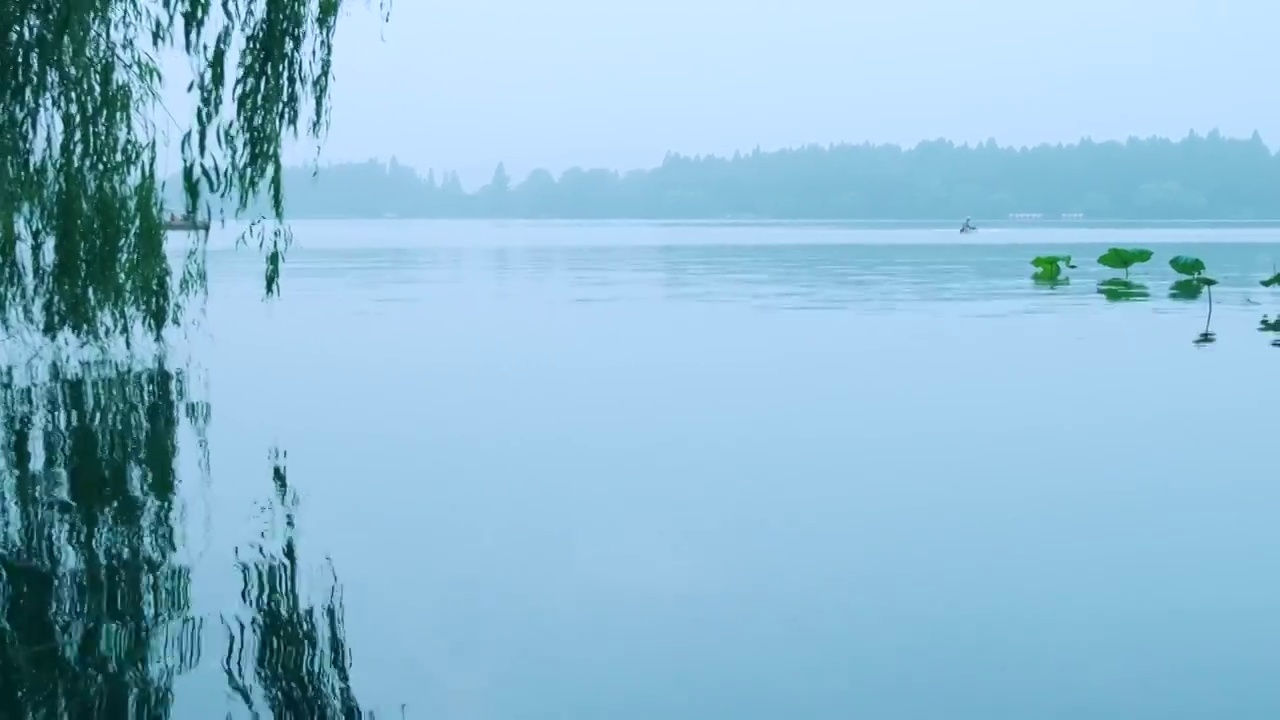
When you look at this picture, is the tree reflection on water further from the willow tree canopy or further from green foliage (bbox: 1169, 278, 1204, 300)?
green foliage (bbox: 1169, 278, 1204, 300)

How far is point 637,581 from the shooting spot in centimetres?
552

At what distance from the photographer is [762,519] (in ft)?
21.5

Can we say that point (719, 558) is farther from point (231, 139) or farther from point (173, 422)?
point (173, 422)

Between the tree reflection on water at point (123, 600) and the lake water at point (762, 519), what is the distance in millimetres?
86

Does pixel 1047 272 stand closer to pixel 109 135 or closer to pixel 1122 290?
pixel 1122 290

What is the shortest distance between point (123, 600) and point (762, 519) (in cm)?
278

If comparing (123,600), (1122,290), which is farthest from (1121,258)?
(123,600)

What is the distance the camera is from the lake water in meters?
4.43

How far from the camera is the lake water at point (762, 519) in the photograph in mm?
4430

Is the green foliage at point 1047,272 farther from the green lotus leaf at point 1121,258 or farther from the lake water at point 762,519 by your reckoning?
the lake water at point 762,519

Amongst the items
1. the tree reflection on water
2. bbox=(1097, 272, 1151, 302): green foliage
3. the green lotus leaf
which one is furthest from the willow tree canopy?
the green lotus leaf

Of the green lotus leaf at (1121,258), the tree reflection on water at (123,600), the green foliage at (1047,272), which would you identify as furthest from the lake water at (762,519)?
the green foliage at (1047,272)

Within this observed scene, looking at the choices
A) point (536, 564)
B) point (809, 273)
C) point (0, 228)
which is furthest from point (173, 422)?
point (809, 273)

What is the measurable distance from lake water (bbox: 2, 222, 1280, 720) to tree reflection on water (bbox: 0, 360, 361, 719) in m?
0.09
